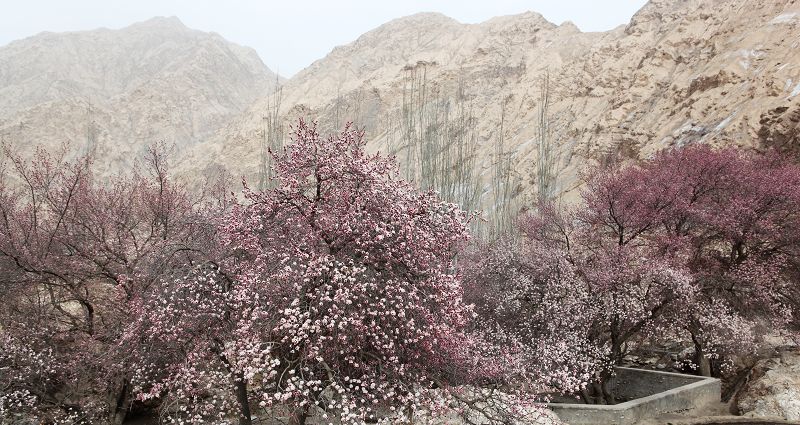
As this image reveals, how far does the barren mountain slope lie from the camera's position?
29.9 metres

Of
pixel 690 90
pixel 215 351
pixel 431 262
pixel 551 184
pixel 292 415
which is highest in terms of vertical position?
pixel 690 90

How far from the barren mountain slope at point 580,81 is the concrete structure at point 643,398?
539 inches

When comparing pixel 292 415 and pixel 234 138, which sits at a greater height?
pixel 234 138

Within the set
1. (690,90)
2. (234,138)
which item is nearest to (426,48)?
(234,138)

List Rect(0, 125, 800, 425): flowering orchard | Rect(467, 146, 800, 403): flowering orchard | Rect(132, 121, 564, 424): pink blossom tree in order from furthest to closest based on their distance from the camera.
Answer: Rect(467, 146, 800, 403): flowering orchard
Rect(0, 125, 800, 425): flowering orchard
Rect(132, 121, 564, 424): pink blossom tree

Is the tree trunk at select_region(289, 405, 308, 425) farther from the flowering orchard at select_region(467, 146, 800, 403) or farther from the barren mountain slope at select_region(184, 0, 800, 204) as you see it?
the barren mountain slope at select_region(184, 0, 800, 204)

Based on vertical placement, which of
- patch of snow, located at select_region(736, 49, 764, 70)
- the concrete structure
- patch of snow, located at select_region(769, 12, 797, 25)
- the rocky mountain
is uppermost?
the rocky mountain

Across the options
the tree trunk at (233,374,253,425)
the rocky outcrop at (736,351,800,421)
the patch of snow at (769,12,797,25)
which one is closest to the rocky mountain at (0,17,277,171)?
the tree trunk at (233,374,253,425)

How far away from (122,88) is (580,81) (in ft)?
303

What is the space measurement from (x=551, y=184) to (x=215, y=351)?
36.0 metres

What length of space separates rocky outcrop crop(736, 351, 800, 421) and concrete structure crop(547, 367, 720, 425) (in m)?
0.97

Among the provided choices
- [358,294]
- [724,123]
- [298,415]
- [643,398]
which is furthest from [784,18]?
[298,415]

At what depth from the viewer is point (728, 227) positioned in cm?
1720

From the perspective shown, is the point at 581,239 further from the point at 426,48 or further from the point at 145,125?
the point at 145,125
